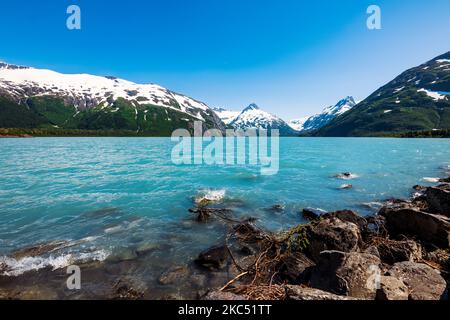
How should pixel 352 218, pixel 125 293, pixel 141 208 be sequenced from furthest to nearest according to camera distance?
pixel 141 208 < pixel 352 218 < pixel 125 293

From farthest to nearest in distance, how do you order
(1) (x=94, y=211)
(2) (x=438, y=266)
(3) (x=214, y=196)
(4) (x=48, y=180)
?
(4) (x=48, y=180) → (3) (x=214, y=196) → (1) (x=94, y=211) → (2) (x=438, y=266)

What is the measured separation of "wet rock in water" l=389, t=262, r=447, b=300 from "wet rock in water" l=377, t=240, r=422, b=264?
1.86 m

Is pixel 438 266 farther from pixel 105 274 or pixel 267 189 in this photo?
pixel 267 189

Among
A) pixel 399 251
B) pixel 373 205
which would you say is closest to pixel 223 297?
pixel 399 251

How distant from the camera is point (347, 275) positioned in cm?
761

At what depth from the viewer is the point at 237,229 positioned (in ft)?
52.3

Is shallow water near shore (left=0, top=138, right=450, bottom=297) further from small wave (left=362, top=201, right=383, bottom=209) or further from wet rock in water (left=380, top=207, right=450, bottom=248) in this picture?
wet rock in water (left=380, top=207, right=450, bottom=248)

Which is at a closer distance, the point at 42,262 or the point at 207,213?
the point at 42,262

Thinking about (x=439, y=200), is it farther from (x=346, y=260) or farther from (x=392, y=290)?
(x=392, y=290)

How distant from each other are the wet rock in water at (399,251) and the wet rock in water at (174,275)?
30.4ft

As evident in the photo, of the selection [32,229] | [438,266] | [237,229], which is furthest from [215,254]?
[32,229]

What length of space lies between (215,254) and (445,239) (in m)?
11.2

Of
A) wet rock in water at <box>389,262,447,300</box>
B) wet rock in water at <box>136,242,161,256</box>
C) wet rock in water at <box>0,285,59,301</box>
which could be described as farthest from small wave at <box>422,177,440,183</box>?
wet rock in water at <box>0,285,59,301</box>

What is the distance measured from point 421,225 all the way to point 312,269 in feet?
25.3
